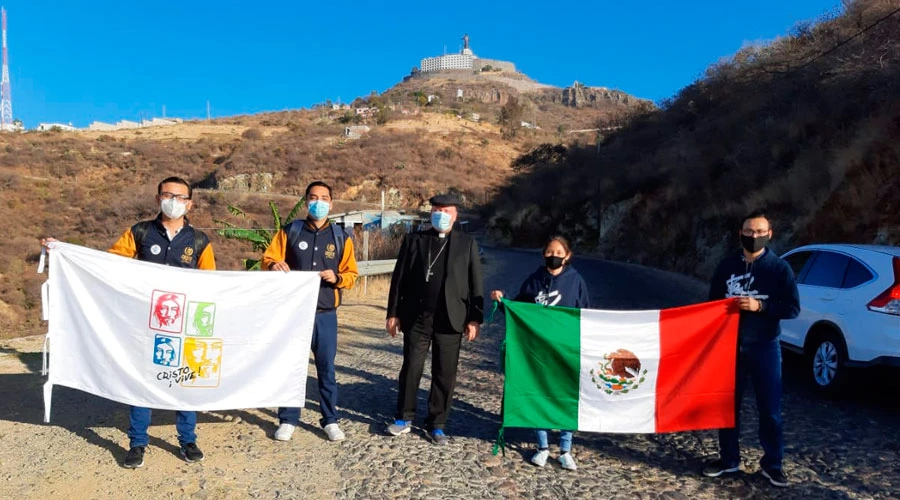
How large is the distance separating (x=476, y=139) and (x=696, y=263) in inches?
2300

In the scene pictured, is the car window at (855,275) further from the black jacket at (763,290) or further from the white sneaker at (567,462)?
the white sneaker at (567,462)

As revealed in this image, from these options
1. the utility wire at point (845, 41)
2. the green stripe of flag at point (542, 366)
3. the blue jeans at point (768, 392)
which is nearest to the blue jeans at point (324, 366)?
the green stripe of flag at point (542, 366)

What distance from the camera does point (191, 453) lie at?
4453mm

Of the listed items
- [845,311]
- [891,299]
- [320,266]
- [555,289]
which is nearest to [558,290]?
[555,289]

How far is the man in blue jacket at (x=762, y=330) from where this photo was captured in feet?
13.9

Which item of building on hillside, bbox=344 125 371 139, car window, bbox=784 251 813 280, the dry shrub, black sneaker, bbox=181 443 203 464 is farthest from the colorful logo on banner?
the dry shrub

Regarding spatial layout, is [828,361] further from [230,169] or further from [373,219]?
[230,169]

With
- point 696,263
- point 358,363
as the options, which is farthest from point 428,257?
point 696,263

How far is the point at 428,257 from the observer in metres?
5.07

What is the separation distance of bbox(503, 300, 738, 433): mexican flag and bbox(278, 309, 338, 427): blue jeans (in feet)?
4.87

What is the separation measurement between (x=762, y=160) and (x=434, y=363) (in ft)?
69.2

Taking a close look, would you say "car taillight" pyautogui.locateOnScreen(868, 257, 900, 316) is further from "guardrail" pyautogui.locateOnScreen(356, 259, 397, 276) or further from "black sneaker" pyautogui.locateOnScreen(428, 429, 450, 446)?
"guardrail" pyautogui.locateOnScreen(356, 259, 397, 276)

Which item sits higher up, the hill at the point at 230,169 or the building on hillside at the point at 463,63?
the building on hillside at the point at 463,63

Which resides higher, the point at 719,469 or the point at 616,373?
the point at 616,373
